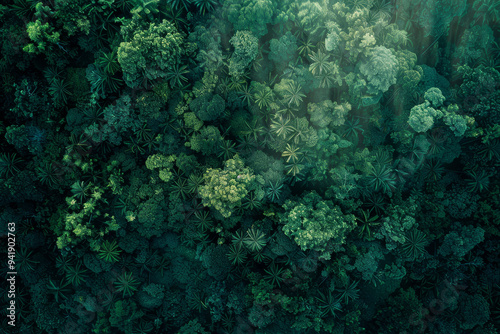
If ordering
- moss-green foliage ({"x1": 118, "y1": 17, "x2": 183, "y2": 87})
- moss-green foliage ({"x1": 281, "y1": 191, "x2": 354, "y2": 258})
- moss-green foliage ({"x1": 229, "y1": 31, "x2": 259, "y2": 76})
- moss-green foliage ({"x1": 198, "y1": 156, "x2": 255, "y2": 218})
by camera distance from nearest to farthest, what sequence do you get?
moss-green foliage ({"x1": 118, "y1": 17, "x2": 183, "y2": 87}) → moss-green foliage ({"x1": 229, "y1": 31, "x2": 259, "y2": 76}) → moss-green foliage ({"x1": 198, "y1": 156, "x2": 255, "y2": 218}) → moss-green foliage ({"x1": 281, "y1": 191, "x2": 354, "y2": 258})

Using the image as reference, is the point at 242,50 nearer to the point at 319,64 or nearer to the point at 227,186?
the point at 319,64

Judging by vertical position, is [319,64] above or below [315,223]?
above

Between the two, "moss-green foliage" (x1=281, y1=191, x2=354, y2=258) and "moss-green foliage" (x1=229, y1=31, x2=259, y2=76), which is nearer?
"moss-green foliage" (x1=229, y1=31, x2=259, y2=76)

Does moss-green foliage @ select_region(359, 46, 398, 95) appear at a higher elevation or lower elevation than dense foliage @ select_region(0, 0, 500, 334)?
higher

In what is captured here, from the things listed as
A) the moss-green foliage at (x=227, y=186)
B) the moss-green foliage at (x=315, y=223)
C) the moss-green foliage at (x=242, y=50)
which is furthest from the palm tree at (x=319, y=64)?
the moss-green foliage at (x=315, y=223)

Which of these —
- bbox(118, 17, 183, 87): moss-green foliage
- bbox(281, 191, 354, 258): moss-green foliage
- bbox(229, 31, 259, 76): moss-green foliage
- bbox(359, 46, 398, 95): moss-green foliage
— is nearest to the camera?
bbox(118, 17, 183, 87): moss-green foliage

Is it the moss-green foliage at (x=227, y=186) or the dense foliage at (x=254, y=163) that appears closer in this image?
the moss-green foliage at (x=227, y=186)

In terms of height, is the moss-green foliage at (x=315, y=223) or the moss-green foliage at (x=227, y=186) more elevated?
the moss-green foliage at (x=227, y=186)

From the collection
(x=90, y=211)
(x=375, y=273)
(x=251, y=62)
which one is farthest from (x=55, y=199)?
(x=375, y=273)

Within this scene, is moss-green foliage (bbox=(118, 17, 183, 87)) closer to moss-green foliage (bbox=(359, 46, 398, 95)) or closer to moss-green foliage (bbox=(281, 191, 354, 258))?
moss-green foliage (bbox=(359, 46, 398, 95))

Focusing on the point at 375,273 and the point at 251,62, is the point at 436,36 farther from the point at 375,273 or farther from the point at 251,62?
the point at 375,273

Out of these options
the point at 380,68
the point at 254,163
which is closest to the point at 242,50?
the point at 254,163

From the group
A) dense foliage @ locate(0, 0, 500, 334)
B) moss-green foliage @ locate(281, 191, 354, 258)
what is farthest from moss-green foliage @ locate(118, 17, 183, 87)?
moss-green foliage @ locate(281, 191, 354, 258)

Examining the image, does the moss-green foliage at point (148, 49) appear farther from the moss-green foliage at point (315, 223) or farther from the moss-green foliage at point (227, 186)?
the moss-green foliage at point (315, 223)
